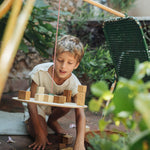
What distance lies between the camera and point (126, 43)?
2.24m

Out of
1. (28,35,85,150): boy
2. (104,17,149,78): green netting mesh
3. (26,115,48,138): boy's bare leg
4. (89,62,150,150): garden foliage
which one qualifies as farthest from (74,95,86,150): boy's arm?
(89,62,150,150): garden foliage

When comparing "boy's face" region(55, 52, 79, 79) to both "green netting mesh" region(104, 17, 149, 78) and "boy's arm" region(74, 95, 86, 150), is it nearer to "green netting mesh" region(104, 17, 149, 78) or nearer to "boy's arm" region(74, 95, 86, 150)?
"boy's arm" region(74, 95, 86, 150)

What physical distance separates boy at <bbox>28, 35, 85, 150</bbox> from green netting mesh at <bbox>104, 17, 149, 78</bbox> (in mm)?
429

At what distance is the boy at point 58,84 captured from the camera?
1.94 meters

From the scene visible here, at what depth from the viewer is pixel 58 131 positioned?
7.80ft

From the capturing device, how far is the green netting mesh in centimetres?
207

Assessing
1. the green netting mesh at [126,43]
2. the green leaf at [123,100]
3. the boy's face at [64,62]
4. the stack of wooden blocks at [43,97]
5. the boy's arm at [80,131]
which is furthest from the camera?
the green netting mesh at [126,43]

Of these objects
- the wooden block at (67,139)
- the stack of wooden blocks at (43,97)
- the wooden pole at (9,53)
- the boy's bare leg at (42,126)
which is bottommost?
the wooden block at (67,139)

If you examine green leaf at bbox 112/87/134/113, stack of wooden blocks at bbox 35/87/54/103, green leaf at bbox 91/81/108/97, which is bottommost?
stack of wooden blocks at bbox 35/87/54/103

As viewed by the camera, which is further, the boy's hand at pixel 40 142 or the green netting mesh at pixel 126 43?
the green netting mesh at pixel 126 43

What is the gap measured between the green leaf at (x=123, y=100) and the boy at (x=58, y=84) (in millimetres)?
1301

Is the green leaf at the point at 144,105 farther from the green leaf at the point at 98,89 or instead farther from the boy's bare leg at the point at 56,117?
the boy's bare leg at the point at 56,117

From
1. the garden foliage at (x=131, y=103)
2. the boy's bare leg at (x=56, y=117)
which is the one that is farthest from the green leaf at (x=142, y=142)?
the boy's bare leg at (x=56, y=117)

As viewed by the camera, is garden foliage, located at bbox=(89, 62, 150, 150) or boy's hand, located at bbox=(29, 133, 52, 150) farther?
boy's hand, located at bbox=(29, 133, 52, 150)
